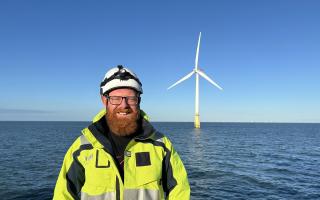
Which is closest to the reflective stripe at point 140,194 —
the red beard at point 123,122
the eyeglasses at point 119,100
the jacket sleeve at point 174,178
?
the jacket sleeve at point 174,178

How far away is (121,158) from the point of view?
15.8ft

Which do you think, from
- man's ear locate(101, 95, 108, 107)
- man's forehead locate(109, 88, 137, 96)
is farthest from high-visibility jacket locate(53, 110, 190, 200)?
man's forehead locate(109, 88, 137, 96)

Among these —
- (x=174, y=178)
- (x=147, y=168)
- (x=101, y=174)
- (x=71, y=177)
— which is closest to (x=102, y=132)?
(x=101, y=174)

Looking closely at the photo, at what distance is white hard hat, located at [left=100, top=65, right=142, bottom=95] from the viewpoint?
480 cm

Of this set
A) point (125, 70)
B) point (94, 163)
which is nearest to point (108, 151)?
point (94, 163)

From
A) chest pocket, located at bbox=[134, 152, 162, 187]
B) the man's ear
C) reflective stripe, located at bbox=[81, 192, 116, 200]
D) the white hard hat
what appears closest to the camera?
reflective stripe, located at bbox=[81, 192, 116, 200]

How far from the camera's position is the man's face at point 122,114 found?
4848 mm

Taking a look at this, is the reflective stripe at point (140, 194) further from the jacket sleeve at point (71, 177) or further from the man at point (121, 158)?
the jacket sleeve at point (71, 177)

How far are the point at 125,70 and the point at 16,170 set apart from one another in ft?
153

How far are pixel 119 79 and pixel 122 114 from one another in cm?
55

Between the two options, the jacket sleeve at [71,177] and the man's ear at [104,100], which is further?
the man's ear at [104,100]

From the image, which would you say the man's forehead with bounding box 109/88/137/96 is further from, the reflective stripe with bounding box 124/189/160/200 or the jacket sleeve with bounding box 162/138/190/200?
the reflective stripe with bounding box 124/189/160/200

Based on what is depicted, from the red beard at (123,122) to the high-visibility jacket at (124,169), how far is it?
0.21m

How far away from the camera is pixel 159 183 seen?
478 centimetres
